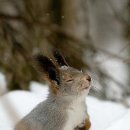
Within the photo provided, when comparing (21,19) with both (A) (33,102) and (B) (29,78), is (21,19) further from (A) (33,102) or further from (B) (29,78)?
(A) (33,102)

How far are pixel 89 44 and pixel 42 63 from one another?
9.08ft

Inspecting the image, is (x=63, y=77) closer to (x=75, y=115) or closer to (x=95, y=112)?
(x=75, y=115)

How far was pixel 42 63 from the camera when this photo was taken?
2.99m

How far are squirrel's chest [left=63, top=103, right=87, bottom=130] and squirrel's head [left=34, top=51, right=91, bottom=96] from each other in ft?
0.32

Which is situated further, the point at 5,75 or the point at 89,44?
the point at 89,44

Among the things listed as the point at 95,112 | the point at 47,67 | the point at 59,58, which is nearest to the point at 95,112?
the point at 95,112

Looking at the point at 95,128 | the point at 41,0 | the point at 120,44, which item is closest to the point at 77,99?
the point at 95,128

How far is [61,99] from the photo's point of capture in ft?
10.2

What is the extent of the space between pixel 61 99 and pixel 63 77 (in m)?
0.13

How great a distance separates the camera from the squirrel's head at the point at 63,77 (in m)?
2.95

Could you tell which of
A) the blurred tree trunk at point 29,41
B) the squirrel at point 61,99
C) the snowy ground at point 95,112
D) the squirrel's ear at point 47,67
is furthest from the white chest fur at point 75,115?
the blurred tree trunk at point 29,41

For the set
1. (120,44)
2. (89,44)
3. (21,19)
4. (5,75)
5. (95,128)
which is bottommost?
(95,128)

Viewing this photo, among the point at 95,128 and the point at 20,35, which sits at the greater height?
the point at 20,35

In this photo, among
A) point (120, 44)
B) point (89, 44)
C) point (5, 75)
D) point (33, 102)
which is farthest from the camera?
point (120, 44)
